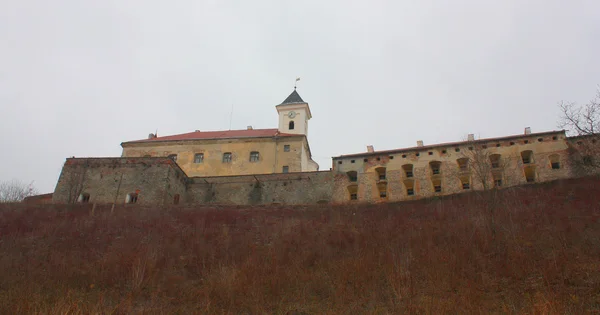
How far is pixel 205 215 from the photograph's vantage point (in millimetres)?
25984

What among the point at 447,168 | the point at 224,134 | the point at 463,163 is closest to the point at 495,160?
the point at 463,163

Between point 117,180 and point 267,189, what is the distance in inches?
455

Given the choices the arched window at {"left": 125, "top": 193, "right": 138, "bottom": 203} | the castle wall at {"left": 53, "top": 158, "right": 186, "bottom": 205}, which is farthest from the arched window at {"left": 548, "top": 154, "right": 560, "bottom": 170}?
the arched window at {"left": 125, "top": 193, "right": 138, "bottom": 203}

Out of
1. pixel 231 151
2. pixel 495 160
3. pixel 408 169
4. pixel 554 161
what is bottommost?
pixel 408 169

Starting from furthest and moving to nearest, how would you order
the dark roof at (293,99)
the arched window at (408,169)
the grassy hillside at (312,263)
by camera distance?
the dark roof at (293,99)
the arched window at (408,169)
the grassy hillside at (312,263)

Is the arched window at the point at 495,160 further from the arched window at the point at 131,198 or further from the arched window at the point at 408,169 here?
the arched window at the point at 131,198

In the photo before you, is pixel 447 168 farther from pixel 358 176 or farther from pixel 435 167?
pixel 358 176

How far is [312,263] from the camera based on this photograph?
53.6ft

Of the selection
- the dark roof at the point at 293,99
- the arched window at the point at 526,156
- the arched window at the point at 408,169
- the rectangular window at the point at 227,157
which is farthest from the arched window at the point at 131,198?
the arched window at the point at 526,156

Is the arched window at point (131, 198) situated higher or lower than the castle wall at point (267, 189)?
lower

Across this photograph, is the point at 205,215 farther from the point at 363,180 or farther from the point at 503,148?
the point at 503,148

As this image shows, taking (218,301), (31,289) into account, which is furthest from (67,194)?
(218,301)

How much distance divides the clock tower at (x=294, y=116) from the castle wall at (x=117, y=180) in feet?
58.3

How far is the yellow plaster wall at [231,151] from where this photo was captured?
41031mm
